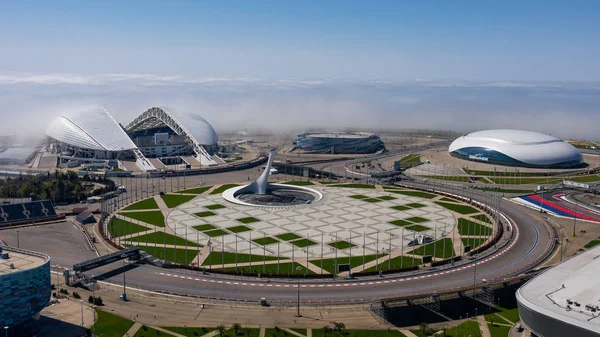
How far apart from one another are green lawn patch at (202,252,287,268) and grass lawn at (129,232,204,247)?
5255mm

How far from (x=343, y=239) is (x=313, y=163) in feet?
282

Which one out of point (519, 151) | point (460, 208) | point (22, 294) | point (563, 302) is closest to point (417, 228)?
point (460, 208)

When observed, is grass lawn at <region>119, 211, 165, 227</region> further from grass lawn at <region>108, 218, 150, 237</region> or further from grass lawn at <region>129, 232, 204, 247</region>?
grass lawn at <region>129, 232, 204, 247</region>

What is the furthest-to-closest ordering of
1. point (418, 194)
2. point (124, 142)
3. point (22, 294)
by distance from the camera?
1. point (124, 142)
2. point (418, 194)
3. point (22, 294)

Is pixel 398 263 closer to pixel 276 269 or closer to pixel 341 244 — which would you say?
pixel 341 244

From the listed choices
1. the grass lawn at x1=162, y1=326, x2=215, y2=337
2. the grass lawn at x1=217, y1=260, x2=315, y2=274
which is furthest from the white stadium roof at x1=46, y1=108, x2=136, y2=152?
the grass lawn at x1=162, y1=326, x2=215, y2=337

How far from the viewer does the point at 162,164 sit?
502ft

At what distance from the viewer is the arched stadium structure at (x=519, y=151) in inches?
5955

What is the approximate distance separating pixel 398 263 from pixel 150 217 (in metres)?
43.3

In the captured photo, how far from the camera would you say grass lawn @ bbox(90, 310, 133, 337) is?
172 ft

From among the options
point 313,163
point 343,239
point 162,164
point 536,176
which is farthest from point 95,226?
point 536,176

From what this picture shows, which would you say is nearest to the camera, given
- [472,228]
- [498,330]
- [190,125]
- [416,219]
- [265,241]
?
[498,330]

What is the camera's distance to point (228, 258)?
74.1 metres

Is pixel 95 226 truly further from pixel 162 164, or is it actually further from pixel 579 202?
pixel 579 202
